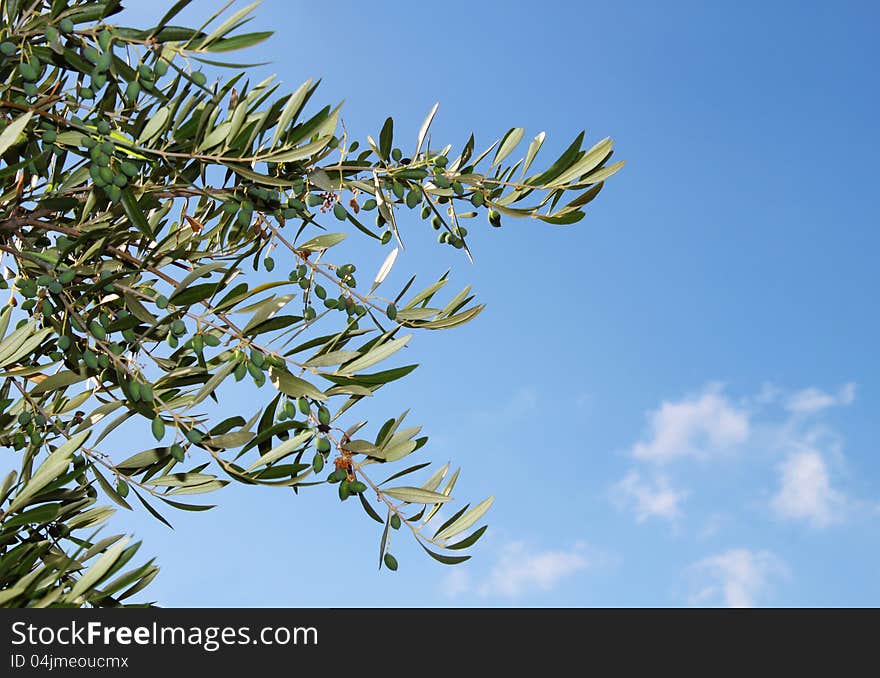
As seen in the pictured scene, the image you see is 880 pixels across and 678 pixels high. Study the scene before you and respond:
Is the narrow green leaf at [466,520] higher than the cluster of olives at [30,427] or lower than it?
lower

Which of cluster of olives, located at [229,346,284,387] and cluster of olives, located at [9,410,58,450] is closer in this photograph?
cluster of olives, located at [229,346,284,387]

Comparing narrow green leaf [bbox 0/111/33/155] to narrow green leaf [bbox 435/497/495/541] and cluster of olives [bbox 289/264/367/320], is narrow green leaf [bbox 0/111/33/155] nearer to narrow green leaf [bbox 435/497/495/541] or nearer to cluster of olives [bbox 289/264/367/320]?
cluster of olives [bbox 289/264/367/320]

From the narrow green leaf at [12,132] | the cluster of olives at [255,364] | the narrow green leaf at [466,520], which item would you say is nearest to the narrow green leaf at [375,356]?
the cluster of olives at [255,364]

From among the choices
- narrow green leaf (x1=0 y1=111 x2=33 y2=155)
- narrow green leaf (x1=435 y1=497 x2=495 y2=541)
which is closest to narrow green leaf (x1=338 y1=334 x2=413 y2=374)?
narrow green leaf (x1=435 y1=497 x2=495 y2=541)

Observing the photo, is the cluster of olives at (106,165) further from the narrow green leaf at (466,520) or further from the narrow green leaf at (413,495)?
the narrow green leaf at (466,520)

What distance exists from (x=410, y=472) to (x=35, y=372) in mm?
1727

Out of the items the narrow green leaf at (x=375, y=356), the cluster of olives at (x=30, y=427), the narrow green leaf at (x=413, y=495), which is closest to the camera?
the narrow green leaf at (x=375, y=356)

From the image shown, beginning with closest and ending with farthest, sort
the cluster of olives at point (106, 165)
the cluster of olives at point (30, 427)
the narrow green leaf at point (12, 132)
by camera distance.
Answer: the narrow green leaf at point (12, 132) → the cluster of olives at point (106, 165) → the cluster of olives at point (30, 427)

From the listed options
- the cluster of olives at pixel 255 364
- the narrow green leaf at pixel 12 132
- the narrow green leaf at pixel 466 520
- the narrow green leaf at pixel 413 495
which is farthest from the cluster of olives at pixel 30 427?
the narrow green leaf at pixel 466 520

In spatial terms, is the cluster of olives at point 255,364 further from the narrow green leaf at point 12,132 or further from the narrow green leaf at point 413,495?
the narrow green leaf at point 12,132

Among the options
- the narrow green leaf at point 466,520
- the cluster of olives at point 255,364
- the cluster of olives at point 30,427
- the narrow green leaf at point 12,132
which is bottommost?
the narrow green leaf at point 466,520

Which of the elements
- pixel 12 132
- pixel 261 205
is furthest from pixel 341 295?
pixel 12 132

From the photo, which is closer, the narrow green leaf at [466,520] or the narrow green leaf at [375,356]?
the narrow green leaf at [375,356]
